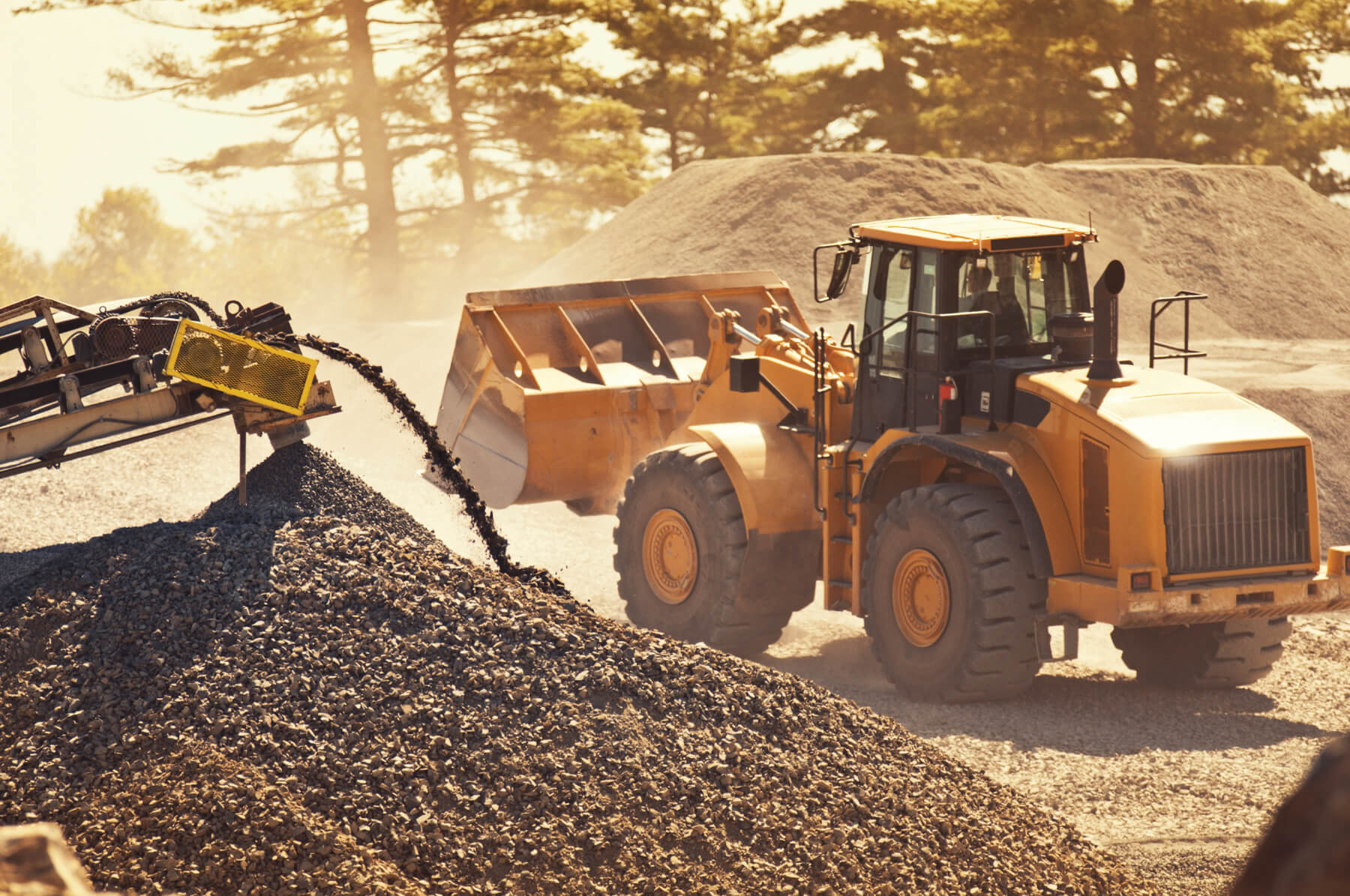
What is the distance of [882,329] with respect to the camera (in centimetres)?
902

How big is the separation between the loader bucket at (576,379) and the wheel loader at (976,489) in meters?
Answer: 0.20

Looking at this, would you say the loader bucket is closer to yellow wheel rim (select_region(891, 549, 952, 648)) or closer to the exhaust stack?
yellow wheel rim (select_region(891, 549, 952, 648))

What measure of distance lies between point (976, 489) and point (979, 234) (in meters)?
1.56

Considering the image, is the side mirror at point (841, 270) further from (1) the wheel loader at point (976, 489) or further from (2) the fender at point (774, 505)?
(2) the fender at point (774, 505)

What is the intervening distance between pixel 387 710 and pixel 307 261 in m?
43.3

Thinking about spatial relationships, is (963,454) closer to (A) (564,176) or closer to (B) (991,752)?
(B) (991,752)

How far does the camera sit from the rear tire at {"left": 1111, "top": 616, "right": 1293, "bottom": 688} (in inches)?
350

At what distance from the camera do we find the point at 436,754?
19.4 feet

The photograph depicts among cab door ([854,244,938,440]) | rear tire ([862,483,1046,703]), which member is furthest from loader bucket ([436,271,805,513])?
rear tire ([862,483,1046,703])

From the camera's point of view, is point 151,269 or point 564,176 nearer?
point 564,176

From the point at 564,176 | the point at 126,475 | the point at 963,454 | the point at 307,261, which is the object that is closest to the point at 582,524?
the point at 126,475

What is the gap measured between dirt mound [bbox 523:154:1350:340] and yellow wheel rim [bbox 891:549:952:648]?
12.7m

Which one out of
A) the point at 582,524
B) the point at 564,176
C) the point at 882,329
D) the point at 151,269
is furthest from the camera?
the point at 151,269

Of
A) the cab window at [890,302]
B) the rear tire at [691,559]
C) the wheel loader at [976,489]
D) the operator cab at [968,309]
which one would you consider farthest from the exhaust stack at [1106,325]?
the rear tire at [691,559]
